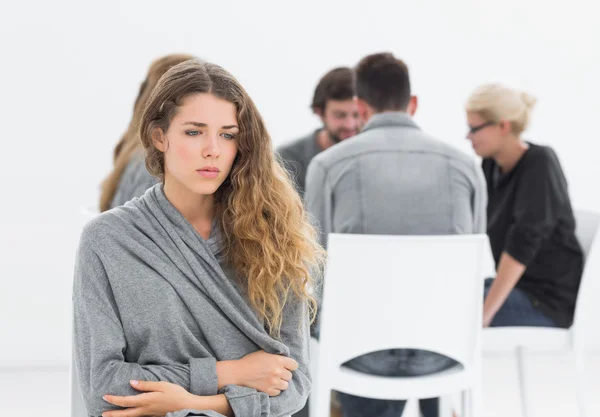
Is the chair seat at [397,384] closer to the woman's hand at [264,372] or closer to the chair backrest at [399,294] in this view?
the chair backrest at [399,294]

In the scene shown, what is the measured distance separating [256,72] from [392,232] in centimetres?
223

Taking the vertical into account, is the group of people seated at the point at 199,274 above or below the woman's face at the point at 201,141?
below

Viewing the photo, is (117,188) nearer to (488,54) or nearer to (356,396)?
(356,396)

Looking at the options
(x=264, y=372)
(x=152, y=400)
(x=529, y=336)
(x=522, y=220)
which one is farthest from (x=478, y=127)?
(x=152, y=400)

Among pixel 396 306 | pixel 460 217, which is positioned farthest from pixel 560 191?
pixel 396 306

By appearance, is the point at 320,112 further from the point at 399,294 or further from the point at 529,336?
the point at 399,294

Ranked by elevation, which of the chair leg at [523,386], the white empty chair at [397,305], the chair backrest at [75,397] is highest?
the white empty chair at [397,305]

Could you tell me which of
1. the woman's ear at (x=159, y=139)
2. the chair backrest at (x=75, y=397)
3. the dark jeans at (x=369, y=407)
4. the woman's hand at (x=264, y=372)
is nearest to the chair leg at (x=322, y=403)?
the dark jeans at (x=369, y=407)

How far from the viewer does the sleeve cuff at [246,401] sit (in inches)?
62.8

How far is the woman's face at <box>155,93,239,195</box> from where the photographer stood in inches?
63.9

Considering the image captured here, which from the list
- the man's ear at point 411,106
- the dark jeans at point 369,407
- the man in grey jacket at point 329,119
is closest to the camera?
the dark jeans at point 369,407

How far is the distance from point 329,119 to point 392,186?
870 millimetres

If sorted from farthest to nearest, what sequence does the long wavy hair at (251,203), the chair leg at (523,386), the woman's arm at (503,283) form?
the chair leg at (523,386), the woman's arm at (503,283), the long wavy hair at (251,203)

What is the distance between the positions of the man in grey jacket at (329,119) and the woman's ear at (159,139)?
5.91 feet
